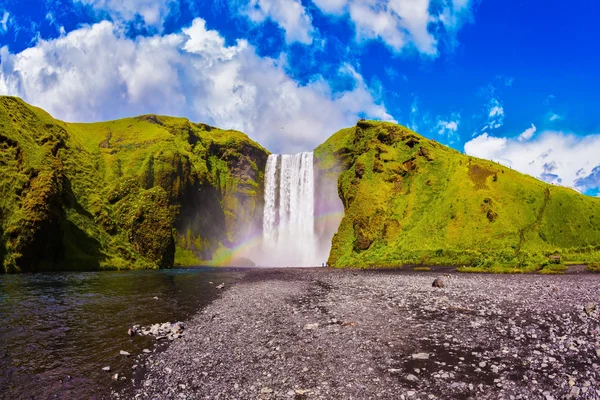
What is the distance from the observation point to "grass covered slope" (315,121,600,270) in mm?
52844

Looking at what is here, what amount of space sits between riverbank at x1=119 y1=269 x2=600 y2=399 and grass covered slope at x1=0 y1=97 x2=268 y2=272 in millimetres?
53030

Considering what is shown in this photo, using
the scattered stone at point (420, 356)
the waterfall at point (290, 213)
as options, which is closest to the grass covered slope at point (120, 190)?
the waterfall at point (290, 213)

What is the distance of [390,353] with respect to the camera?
11289 millimetres

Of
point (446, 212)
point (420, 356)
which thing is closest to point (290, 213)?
point (446, 212)

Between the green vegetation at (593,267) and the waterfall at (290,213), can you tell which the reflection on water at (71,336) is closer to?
the green vegetation at (593,267)

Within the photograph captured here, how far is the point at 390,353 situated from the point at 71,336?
1320cm

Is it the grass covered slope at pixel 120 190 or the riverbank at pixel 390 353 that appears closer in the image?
the riverbank at pixel 390 353

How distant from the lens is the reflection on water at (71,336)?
9.94 m

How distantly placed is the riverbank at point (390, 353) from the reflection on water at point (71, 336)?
1.72 meters

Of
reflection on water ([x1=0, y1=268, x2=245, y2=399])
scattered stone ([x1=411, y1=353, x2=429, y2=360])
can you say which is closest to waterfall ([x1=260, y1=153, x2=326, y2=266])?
reflection on water ([x1=0, y1=268, x2=245, y2=399])

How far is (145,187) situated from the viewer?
97.1 meters

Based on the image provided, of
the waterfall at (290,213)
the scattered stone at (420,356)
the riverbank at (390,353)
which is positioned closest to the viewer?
the riverbank at (390,353)

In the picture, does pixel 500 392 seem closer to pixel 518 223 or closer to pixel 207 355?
pixel 207 355

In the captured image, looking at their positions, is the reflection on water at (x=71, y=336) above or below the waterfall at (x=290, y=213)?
below
